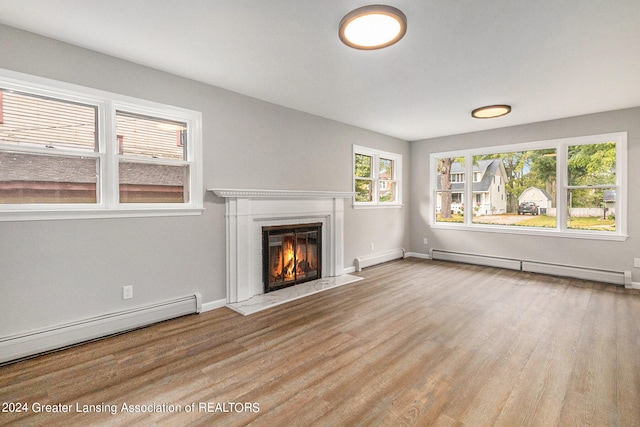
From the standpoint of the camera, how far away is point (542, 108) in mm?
4285

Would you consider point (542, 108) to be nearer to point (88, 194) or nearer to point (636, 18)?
point (636, 18)

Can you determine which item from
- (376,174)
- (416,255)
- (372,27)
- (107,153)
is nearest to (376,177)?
(376,174)

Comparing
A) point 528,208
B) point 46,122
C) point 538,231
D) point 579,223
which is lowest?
point 538,231

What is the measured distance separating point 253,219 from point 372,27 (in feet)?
8.41

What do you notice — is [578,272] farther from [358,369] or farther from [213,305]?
[213,305]

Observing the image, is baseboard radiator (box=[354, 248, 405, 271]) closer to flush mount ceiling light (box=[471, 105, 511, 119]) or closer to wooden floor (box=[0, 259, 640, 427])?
wooden floor (box=[0, 259, 640, 427])

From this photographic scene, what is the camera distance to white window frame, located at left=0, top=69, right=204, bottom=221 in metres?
2.42

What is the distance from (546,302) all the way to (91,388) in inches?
189

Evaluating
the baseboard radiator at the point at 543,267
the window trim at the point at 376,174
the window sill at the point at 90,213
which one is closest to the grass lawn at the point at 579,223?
the baseboard radiator at the point at 543,267

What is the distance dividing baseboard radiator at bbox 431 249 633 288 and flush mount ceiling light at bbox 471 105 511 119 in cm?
273

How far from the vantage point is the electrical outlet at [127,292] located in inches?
113

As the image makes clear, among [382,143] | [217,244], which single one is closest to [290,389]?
[217,244]

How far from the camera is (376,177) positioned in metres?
5.93

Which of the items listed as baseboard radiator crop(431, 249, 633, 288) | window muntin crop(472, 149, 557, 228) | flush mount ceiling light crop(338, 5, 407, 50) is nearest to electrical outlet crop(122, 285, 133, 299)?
flush mount ceiling light crop(338, 5, 407, 50)
